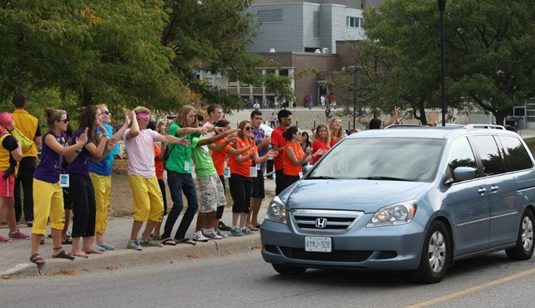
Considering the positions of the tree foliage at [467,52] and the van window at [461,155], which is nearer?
the van window at [461,155]

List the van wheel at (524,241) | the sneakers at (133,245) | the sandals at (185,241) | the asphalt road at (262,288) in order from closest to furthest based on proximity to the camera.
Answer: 1. the asphalt road at (262,288)
2. the van wheel at (524,241)
3. the sneakers at (133,245)
4. the sandals at (185,241)

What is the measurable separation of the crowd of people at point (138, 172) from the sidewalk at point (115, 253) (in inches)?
6.6

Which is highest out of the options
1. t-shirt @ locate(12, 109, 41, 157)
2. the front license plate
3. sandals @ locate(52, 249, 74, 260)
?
t-shirt @ locate(12, 109, 41, 157)

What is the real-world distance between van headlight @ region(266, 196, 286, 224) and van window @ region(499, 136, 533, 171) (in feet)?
12.1

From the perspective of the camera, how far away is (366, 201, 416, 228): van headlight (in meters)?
10.5

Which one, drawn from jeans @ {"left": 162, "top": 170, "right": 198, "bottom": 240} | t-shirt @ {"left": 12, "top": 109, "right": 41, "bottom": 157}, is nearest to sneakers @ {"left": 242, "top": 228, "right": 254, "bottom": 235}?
jeans @ {"left": 162, "top": 170, "right": 198, "bottom": 240}

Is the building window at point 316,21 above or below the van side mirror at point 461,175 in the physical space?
above

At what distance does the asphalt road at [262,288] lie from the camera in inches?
388

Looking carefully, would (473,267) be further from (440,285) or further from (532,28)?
(532,28)

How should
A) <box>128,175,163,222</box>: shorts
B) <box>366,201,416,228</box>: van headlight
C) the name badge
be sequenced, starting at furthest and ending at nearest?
<box>128,175,163,222</box>: shorts → the name badge → <box>366,201,416,228</box>: van headlight

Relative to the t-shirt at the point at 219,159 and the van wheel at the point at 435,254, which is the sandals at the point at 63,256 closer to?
the t-shirt at the point at 219,159

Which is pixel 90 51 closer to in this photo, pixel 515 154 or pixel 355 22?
pixel 515 154

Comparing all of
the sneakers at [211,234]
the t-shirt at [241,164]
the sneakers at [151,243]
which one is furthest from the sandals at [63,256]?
the t-shirt at [241,164]

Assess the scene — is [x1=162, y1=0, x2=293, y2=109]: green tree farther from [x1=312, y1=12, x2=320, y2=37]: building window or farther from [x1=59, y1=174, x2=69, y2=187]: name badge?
[x1=312, y1=12, x2=320, y2=37]: building window
